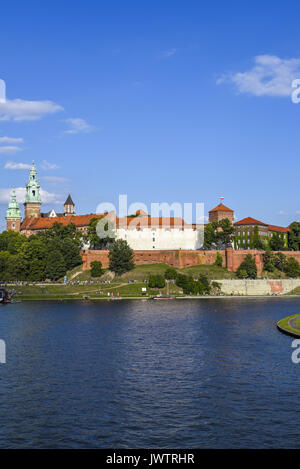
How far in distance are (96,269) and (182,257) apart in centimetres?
1798

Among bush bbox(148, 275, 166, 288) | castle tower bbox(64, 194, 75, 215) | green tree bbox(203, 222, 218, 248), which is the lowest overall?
bush bbox(148, 275, 166, 288)

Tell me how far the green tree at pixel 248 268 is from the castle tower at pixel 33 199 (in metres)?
76.2

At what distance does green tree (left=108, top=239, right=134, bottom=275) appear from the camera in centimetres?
9762

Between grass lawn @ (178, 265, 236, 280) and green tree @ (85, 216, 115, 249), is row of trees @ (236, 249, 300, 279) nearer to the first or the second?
grass lawn @ (178, 265, 236, 280)

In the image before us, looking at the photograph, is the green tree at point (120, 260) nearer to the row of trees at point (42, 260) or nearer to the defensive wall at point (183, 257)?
the defensive wall at point (183, 257)

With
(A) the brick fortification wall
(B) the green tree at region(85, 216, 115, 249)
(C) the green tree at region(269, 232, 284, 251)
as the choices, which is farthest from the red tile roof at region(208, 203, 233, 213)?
(B) the green tree at region(85, 216, 115, 249)

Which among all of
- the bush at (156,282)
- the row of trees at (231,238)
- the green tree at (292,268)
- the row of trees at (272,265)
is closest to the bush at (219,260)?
the row of trees at (272,265)

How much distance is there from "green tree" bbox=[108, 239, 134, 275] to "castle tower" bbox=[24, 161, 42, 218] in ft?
212

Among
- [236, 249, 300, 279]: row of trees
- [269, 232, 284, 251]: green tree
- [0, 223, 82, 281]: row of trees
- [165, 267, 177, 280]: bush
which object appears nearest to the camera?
[165, 267, 177, 280]: bush

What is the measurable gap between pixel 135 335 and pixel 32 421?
2443 cm

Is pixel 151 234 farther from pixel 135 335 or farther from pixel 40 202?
pixel 135 335

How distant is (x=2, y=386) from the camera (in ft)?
93.0

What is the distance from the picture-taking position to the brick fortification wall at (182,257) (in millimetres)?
103188
